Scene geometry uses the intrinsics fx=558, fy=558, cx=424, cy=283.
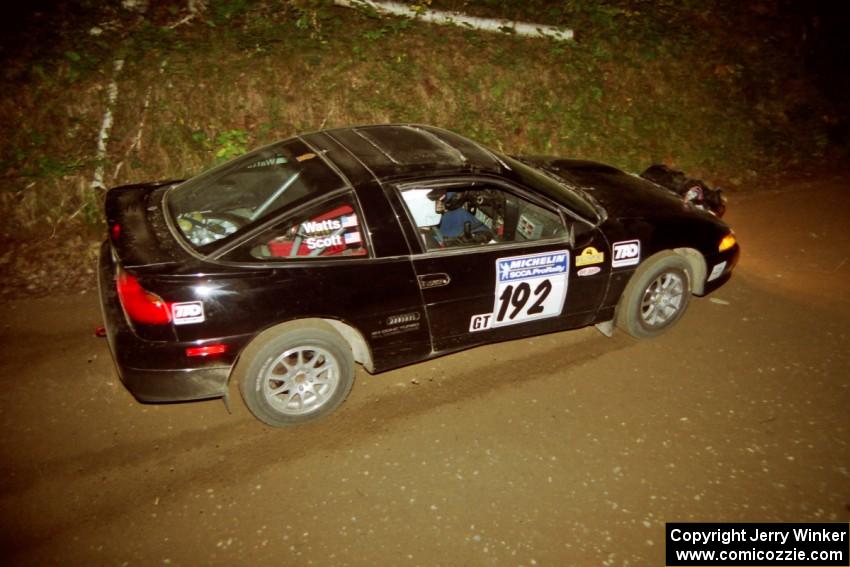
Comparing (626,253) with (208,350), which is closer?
(208,350)

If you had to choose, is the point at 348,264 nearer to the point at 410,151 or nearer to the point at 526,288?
the point at 410,151

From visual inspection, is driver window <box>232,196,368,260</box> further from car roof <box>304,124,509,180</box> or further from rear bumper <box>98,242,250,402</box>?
rear bumper <box>98,242,250,402</box>

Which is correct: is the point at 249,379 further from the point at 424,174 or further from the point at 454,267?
the point at 424,174

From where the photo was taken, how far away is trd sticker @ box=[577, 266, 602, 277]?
4.03m

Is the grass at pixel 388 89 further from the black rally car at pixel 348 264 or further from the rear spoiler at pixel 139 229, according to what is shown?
the black rally car at pixel 348 264

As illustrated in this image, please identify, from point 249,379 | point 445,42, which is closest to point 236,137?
point 445,42

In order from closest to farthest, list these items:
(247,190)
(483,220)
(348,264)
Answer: (348,264) < (247,190) < (483,220)

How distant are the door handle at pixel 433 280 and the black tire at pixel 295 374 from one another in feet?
2.07

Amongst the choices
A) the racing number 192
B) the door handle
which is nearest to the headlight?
the racing number 192

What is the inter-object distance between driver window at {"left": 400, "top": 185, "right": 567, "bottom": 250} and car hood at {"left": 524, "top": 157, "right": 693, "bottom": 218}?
567 mm

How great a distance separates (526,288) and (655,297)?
4.38ft

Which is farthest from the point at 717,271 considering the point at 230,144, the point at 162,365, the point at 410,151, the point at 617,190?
the point at 230,144

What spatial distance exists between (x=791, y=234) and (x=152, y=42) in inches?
320

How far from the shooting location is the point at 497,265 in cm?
372
